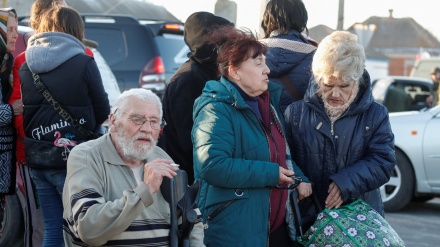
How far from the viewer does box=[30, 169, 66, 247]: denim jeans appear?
17.7 feet

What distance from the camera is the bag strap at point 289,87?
5.09 meters

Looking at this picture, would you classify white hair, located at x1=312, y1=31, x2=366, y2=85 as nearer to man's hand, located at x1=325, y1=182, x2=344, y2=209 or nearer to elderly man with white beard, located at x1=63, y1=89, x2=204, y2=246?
man's hand, located at x1=325, y1=182, x2=344, y2=209

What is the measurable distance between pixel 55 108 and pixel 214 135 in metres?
1.50

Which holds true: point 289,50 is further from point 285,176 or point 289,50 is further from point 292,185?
point 285,176

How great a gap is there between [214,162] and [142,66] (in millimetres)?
8824

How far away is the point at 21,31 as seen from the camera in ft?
24.4

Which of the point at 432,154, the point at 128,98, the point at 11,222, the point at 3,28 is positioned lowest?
the point at 432,154

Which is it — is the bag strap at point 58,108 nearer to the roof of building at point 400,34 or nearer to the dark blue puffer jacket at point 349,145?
the dark blue puffer jacket at point 349,145

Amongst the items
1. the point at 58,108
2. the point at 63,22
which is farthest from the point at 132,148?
the point at 63,22

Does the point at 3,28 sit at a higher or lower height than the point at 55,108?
higher

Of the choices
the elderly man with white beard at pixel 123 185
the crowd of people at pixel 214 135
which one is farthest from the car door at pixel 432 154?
the elderly man with white beard at pixel 123 185

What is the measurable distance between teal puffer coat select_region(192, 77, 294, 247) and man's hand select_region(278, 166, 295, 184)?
31mm

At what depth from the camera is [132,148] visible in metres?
4.07

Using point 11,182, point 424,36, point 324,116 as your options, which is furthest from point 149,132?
point 424,36
